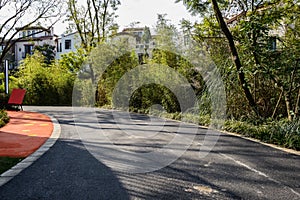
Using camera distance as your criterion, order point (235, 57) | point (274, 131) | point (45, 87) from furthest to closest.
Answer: point (45, 87) → point (235, 57) → point (274, 131)

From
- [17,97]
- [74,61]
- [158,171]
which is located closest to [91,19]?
[74,61]

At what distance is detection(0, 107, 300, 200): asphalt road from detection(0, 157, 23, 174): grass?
28 centimetres

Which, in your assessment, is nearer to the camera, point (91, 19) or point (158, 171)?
point (158, 171)

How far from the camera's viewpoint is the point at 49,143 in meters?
5.62

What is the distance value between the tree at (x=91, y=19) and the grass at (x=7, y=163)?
14496mm

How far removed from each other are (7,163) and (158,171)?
6.89 feet

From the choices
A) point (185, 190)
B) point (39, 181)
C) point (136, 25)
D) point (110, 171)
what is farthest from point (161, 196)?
point (136, 25)

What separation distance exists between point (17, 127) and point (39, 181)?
4.86 m

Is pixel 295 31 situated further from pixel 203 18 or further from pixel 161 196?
pixel 161 196

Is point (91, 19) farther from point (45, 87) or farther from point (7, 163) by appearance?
point (7, 163)

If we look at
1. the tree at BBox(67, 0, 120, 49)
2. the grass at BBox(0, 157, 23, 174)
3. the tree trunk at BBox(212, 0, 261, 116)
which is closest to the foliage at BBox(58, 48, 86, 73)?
the tree at BBox(67, 0, 120, 49)

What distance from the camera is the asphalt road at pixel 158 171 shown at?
9.78 feet

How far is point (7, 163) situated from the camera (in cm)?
402

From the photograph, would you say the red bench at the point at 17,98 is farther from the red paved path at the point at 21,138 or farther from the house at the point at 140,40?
the house at the point at 140,40
